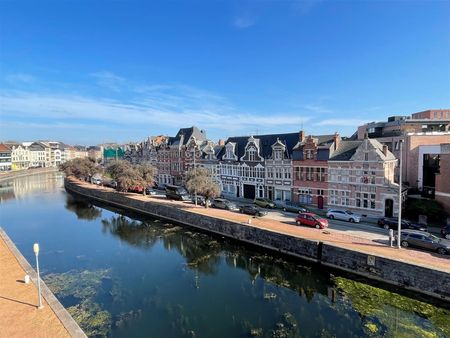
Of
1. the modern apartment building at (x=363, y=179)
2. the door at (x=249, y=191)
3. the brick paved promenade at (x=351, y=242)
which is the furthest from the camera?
the door at (x=249, y=191)

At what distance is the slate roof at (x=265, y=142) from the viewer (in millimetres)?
41719

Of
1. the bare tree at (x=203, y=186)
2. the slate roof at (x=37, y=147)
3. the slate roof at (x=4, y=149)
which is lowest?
the bare tree at (x=203, y=186)

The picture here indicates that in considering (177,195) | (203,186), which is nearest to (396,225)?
(203,186)

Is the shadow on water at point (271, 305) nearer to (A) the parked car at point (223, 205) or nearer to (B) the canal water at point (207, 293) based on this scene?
(B) the canal water at point (207, 293)

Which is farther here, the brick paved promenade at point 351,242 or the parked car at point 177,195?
the parked car at point 177,195

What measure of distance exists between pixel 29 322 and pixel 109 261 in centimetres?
1192

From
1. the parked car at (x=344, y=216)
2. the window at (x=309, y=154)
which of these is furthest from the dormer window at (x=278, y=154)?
the parked car at (x=344, y=216)

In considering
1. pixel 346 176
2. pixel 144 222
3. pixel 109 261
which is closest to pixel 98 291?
pixel 109 261

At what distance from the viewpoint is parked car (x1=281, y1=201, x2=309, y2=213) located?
3562cm

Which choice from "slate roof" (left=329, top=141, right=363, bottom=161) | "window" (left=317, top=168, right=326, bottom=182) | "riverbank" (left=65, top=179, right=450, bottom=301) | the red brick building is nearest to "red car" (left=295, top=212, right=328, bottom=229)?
"riverbank" (left=65, top=179, right=450, bottom=301)

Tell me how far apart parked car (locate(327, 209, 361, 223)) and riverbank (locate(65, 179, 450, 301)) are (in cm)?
620

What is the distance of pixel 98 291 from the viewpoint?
18.5 metres

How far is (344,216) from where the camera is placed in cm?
3122

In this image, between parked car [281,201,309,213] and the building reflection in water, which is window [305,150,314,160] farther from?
the building reflection in water
